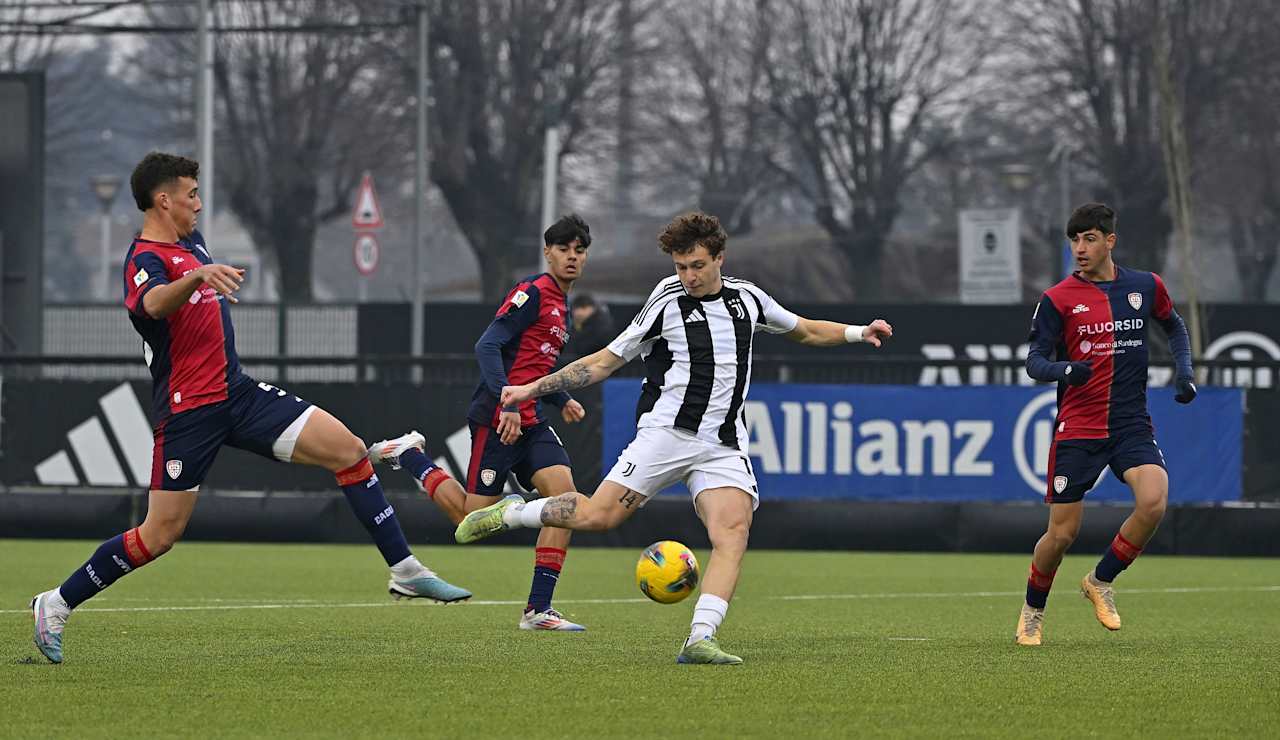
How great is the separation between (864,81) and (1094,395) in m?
30.1

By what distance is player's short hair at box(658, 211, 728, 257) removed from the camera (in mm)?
8484

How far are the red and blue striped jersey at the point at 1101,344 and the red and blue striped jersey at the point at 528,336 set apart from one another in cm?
251

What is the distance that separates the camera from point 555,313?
35.1 ft

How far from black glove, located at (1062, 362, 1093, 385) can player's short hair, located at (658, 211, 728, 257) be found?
197cm

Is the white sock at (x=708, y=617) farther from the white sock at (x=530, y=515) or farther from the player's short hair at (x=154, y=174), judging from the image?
the player's short hair at (x=154, y=174)

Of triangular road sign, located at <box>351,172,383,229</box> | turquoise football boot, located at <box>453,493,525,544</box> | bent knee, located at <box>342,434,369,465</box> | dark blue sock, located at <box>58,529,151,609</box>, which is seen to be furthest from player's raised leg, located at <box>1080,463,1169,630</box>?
triangular road sign, located at <box>351,172,383,229</box>

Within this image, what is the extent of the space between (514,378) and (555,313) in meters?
0.41

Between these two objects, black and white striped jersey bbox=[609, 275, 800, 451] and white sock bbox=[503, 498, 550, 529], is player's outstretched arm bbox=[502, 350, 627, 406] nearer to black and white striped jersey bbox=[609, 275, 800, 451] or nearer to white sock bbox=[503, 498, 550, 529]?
black and white striped jersey bbox=[609, 275, 800, 451]

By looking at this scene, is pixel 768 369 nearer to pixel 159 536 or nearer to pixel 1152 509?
pixel 1152 509

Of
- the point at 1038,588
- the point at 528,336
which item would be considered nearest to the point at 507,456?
the point at 528,336

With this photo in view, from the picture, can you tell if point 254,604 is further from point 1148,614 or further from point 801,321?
point 1148,614

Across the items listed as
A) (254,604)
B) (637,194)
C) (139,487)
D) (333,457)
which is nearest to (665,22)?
(637,194)

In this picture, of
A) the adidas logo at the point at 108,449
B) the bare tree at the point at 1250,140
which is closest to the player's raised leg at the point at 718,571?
the adidas logo at the point at 108,449

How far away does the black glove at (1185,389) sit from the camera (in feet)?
33.1
